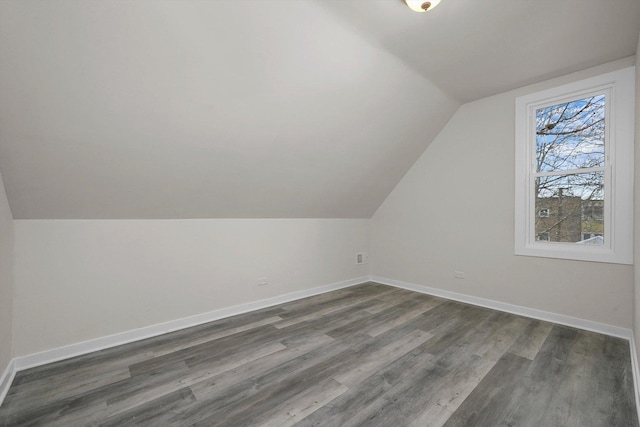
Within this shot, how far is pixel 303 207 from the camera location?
361cm

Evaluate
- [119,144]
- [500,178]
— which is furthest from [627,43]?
[119,144]

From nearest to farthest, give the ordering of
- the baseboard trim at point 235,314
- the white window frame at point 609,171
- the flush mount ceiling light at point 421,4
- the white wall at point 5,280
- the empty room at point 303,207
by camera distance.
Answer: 1. the empty room at point 303,207
2. the flush mount ceiling light at point 421,4
3. the white wall at point 5,280
4. the baseboard trim at point 235,314
5. the white window frame at point 609,171

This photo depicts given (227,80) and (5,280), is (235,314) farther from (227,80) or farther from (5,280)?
(227,80)

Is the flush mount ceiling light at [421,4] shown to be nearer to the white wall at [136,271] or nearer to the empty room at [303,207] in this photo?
the empty room at [303,207]

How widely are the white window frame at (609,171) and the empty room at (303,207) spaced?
19 millimetres

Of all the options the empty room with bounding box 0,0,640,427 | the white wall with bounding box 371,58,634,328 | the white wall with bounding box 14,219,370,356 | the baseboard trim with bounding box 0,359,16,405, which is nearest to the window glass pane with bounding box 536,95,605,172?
the empty room with bounding box 0,0,640,427

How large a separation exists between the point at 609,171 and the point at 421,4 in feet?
7.96

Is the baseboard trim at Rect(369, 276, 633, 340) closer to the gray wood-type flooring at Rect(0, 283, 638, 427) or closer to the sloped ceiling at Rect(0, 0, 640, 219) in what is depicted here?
the gray wood-type flooring at Rect(0, 283, 638, 427)

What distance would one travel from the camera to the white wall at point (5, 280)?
1.84 metres

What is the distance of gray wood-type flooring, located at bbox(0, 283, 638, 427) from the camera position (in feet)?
5.17

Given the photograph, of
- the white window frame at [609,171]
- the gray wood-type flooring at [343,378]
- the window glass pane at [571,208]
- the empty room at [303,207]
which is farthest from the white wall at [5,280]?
the window glass pane at [571,208]

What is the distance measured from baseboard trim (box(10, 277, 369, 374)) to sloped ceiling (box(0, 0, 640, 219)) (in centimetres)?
104

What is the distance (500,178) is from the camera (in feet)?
10.7

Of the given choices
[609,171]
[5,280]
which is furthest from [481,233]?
[5,280]
